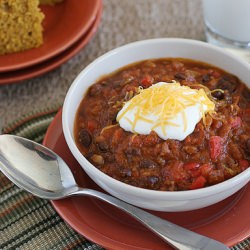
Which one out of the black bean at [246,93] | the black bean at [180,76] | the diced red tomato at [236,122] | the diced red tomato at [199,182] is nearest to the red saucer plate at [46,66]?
the black bean at [180,76]

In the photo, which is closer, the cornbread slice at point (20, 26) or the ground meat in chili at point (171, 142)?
the ground meat in chili at point (171, 142)

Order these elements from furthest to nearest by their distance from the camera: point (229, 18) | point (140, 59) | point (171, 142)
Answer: point (229, 18) < point (140, 59) < point (171, 142)

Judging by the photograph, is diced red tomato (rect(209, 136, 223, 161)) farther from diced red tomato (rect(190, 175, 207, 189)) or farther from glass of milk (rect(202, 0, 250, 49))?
glass of milk (rect(202, 0, 250, 49))

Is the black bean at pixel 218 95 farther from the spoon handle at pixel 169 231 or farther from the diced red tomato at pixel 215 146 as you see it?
the spoon handle at pixel 169 231

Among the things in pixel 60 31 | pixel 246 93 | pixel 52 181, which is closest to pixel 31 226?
pixel 52 181

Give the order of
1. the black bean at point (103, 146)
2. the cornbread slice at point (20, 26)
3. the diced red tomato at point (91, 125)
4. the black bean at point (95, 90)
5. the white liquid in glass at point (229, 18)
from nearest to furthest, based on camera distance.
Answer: the black bean at point (103, 146), the diced red tomato at point (91, 125), the black bean at point (95, 90), the white liquid in glass at point (229, 18), the cornbread slice at point (20, 26)

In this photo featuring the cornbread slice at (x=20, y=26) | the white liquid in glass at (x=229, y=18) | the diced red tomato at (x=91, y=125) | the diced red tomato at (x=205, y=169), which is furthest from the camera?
the cornbread slice at (x=20, y=26)

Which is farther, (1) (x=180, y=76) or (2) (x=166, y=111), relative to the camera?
(1) (x=180, y=76)

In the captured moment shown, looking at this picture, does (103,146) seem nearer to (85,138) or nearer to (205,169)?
(85,138)

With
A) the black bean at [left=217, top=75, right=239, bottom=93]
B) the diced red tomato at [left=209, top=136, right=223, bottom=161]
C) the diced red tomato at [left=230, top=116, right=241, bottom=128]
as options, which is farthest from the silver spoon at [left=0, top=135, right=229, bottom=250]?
the black bean at [left=217, top=75, right=239, bottom=93]
